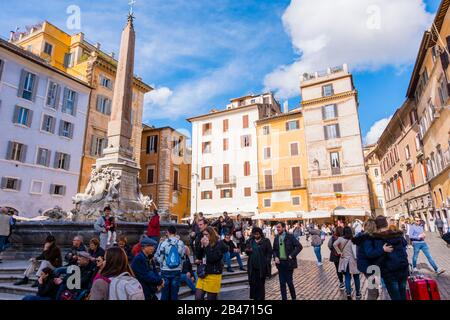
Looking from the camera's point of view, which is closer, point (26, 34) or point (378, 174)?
point (26, 34)

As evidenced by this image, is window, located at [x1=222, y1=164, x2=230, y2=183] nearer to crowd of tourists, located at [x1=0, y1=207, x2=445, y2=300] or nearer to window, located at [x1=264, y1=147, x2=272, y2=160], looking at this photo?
window, located at [x1=264, y1=147, x2=272, y2=160]

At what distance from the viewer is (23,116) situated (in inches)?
856

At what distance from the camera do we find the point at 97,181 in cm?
1002

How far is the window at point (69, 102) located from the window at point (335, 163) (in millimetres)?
25186

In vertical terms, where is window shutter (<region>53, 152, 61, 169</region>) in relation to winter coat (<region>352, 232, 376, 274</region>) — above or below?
above

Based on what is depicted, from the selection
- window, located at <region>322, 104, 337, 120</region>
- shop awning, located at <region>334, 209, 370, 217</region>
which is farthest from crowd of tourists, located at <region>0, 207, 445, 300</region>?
window, located at <region>322, 104, 337, 120</region>

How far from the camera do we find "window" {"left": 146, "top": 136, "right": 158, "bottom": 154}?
3367 cm

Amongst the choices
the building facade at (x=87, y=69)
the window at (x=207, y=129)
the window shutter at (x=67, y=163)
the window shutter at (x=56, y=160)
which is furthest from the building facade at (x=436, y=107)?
the window shutter at (x=56, y=160)

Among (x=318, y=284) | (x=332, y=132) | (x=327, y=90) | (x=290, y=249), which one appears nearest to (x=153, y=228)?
(x=290, y=249)

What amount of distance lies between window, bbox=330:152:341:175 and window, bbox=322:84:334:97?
6.67 meters
